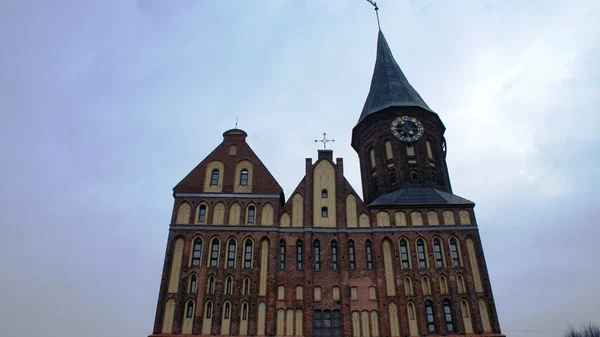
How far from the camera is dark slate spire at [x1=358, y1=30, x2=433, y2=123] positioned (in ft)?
117

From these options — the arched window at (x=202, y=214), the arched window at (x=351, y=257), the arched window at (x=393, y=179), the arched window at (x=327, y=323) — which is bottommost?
the arched window at (x=327, y=323)

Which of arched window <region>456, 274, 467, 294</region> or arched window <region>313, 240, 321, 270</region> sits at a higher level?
arched window <region>313, 240, 321, 270</region>

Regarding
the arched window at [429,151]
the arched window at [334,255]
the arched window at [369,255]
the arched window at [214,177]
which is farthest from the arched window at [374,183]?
the arched window at [214,177]

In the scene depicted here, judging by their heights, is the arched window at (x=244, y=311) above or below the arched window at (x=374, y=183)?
below

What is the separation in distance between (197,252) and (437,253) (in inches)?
568

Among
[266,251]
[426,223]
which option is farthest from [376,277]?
[266,251]

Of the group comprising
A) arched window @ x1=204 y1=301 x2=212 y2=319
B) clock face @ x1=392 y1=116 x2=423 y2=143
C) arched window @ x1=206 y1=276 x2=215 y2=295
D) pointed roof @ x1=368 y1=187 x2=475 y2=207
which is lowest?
arched window @ x1=204 y1=301 x2=212 y2=319

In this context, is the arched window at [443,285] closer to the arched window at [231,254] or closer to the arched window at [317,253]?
the arched window at [317,253]

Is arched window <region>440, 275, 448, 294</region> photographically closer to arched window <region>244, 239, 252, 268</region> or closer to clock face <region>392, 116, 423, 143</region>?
A: arched window <region>244, 239, 252, 268</region>

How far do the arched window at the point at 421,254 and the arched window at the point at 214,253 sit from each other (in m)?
12.1

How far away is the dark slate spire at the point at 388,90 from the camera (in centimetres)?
3581

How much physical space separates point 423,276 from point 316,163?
10158 mm

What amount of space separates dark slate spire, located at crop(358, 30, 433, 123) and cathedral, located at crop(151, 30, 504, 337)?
6958mm

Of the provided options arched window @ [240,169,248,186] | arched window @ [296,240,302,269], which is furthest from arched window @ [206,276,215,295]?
arched window @ [240,169,248,186]
